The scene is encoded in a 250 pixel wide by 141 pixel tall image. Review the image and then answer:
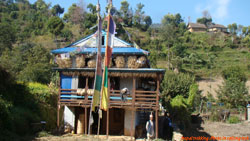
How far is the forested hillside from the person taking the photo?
1570cm

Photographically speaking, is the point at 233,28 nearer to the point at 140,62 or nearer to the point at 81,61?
the point at 140,62

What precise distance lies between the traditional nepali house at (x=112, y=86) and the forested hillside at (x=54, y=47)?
1.64 m

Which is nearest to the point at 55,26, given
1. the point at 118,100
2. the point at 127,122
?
the point at 118,100

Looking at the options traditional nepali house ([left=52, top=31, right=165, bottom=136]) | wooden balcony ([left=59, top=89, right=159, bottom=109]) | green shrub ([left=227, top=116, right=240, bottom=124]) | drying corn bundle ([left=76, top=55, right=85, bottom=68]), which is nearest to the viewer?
wooden balcony ([left=59, top=89, right=159, bottom=109])

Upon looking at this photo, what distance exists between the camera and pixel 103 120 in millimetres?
17688

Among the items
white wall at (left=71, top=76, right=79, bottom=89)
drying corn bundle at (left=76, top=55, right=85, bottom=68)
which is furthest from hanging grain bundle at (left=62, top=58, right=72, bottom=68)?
white wall at (left=71, top=76, right=79, bottom=89)

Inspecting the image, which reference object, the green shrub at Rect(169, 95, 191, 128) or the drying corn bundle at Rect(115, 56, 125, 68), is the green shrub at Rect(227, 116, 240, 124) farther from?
the drying corn bundle at Rect(115, 56, 125, 68)

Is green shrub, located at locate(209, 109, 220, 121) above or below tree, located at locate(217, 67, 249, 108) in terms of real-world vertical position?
below

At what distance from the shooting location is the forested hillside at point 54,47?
618 inches

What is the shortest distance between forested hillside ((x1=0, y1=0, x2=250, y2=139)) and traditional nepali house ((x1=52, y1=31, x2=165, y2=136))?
1638mm

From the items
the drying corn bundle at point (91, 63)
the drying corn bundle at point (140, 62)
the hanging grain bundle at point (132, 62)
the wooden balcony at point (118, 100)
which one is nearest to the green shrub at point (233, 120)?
the wooden balcony at point (118, 100)

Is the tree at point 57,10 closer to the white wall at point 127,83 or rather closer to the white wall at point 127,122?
the white wall at point 127,83

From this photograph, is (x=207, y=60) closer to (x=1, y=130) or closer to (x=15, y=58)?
(x=15, y=58)

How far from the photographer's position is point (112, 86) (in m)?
17.1
